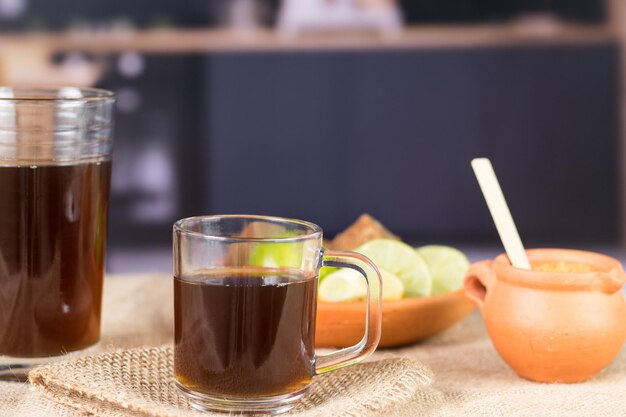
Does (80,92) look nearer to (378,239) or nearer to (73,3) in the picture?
(378,239)

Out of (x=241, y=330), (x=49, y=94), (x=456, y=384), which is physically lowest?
(x=456, y=384)

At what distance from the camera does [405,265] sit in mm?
1180

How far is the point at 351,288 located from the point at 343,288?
0.03 ft

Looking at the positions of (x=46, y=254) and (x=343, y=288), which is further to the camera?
(x=343, y=288)

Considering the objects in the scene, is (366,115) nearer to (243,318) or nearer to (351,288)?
(351,288)

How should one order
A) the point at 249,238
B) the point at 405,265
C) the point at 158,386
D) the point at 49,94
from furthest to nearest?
the point at 405,265
the point at 49,94
the point at 158,386
the point at 249,238

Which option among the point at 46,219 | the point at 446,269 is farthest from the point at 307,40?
the point at 46,219

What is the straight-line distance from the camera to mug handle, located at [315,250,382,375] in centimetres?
89

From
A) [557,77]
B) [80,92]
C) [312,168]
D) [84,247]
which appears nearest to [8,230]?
Answer: [84,247]

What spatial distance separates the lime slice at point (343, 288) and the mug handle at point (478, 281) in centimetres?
13

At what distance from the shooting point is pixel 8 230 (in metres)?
0.96

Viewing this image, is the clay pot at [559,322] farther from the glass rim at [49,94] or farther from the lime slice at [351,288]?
the glass rim at [49,94]

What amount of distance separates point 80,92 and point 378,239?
17.0 inches

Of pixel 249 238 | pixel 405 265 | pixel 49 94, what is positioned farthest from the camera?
pixel 405 265
